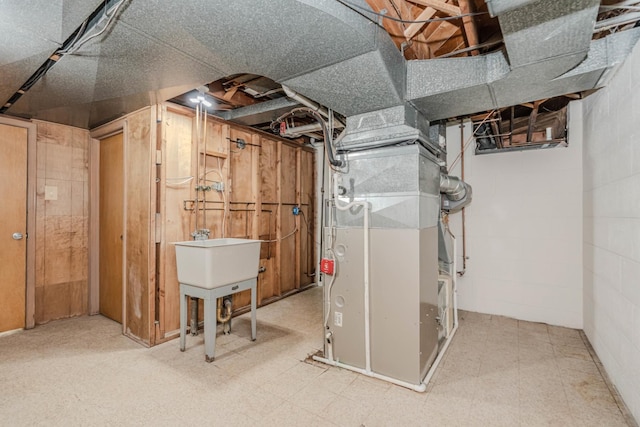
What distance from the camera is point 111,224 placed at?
11.0 feet

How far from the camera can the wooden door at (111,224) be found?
3.25m

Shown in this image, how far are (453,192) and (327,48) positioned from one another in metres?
2.10

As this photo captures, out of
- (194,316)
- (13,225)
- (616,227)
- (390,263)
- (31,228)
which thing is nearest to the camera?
(616,227)

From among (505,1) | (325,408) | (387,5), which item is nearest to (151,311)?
(325,408)

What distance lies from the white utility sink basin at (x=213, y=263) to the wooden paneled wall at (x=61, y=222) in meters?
1.71

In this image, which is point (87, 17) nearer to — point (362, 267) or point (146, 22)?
point (146, 22)

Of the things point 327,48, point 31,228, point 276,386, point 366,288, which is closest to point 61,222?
point 31,228

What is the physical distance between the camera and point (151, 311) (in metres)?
2.74

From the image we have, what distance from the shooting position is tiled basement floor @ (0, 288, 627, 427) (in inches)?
71.4

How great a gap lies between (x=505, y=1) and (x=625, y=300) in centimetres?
198

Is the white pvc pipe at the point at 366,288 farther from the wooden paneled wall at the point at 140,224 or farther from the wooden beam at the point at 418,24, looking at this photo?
the wooden paneled wall at the point at 140,224

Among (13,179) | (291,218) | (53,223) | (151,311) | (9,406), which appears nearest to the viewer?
(9,406)

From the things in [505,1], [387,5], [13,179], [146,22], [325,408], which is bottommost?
[325,408]

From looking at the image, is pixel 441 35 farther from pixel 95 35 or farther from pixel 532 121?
pixel 95 35
